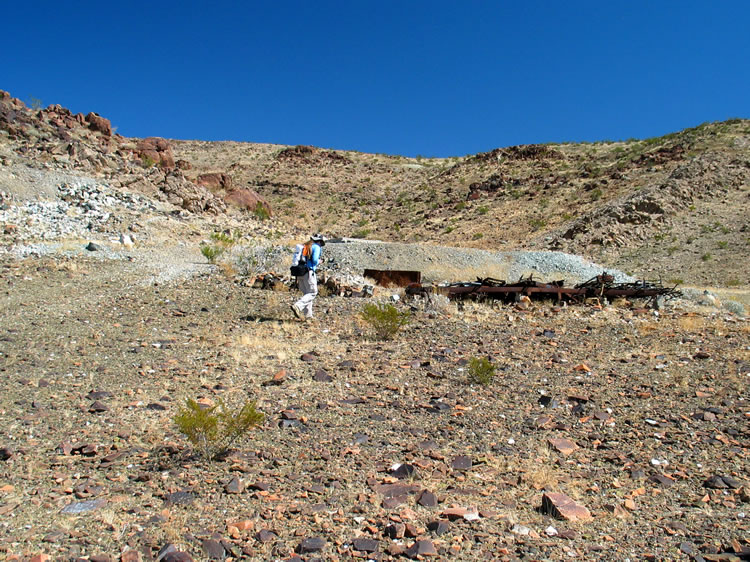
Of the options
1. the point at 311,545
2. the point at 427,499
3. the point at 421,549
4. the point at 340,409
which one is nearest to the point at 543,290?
the point at 340,409

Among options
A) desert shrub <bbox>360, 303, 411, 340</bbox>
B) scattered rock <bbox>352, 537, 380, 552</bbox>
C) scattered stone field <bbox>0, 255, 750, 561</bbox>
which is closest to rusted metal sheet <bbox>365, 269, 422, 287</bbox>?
scattered stone field <bbox>0, 255, 750, 561</bbox>

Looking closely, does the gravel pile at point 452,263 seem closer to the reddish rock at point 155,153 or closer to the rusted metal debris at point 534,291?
the rusted metal debris at point 534,291

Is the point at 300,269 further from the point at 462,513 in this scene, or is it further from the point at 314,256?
the point at 462,513

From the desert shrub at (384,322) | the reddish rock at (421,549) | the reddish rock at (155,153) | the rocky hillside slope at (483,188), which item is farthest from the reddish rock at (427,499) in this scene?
the reddish rock at (155,153)

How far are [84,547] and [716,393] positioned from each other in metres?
6.01

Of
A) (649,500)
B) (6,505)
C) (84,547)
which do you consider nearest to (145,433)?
(6,505)

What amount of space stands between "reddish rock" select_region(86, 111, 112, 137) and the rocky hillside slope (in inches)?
2.5

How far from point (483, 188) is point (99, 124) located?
2520cm

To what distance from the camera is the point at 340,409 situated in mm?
5090

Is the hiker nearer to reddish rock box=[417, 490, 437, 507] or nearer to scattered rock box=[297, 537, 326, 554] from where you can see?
reddish rock box=[417, 490, 437, 507]

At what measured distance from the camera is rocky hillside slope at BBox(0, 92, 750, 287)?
62.8 feet

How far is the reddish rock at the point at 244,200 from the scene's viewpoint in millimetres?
24219

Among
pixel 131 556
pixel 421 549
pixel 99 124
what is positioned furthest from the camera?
pixel 99 124

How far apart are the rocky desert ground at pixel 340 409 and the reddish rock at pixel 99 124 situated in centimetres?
655
